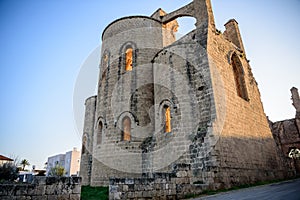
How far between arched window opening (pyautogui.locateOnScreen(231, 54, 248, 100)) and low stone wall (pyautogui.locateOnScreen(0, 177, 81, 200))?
9939mm

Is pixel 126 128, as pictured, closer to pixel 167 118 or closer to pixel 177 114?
pixel 167 118

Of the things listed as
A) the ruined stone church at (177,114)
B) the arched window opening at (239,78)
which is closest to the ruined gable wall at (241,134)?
the ruined stone church at (177,114)

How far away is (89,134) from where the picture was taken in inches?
615

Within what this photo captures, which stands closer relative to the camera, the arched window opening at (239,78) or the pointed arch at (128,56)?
the arched window opening at (239,78)

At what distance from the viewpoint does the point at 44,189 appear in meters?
4.61

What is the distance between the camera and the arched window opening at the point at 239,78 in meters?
11.5

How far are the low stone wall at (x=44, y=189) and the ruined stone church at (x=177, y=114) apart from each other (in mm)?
1021

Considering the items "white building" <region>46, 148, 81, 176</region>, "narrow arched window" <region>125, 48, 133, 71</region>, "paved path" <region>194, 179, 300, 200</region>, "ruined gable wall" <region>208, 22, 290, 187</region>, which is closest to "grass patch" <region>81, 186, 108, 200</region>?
"paved path" <region>194, 179, 300, 200</region>

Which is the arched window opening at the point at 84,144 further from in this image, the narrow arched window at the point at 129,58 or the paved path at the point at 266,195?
the paved path at the point at 266,195

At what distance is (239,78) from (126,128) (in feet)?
24.3

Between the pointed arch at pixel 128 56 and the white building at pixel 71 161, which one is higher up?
the pointed arch at pixel 128 56

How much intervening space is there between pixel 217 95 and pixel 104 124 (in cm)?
651

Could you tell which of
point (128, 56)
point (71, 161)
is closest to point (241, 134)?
point (128, 56)

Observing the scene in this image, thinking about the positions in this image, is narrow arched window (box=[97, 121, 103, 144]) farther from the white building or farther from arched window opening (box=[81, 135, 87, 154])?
the white building
